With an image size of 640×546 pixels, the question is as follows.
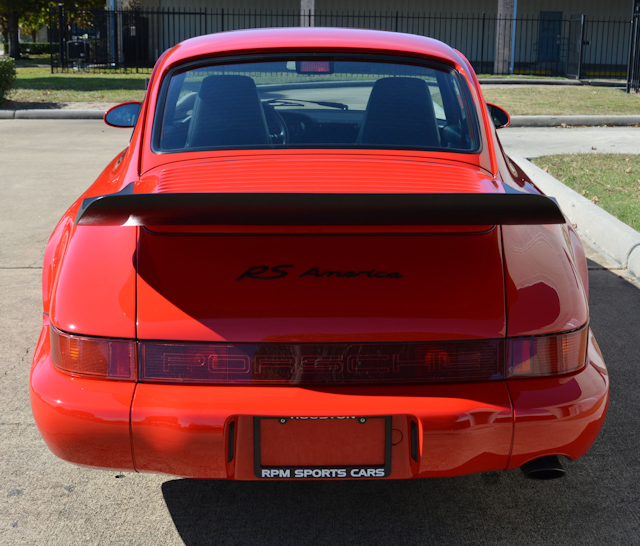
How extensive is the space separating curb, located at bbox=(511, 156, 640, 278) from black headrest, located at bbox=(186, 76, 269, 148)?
12.1ft

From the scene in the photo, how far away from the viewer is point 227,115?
2873 mm

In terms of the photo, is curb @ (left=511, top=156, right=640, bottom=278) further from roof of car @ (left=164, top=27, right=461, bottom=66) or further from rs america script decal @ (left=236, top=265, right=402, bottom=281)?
rs america script decal @ (left=236, top=265, right=402, bottom=281)

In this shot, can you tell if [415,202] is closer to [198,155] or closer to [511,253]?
[511,253]

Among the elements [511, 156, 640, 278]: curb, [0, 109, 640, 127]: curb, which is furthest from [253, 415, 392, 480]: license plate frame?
[0, 109, 640, 127]: curb

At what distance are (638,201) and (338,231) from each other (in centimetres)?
588

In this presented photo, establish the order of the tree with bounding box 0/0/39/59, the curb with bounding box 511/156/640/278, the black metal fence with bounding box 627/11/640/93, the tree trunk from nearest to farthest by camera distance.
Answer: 1. the curb with bounding box 511/156/640/278
2. the black metal fence with bounding box 627/11/640/93
3. the tree with bounding box 0/0/39/59
4. the tree trunk

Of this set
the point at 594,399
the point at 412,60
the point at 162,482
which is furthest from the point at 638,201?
the point at 162,482

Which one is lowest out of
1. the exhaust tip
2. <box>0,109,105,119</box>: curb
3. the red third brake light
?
the exhaust tip

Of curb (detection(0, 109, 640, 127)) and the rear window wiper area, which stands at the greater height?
the rear window wiper area

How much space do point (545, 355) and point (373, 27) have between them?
29552mm

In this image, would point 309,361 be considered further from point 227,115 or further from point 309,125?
point 309,125

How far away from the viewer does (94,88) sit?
1873 centimetres

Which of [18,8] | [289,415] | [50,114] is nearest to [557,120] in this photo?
[50,114]

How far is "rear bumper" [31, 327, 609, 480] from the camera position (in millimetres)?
2104
